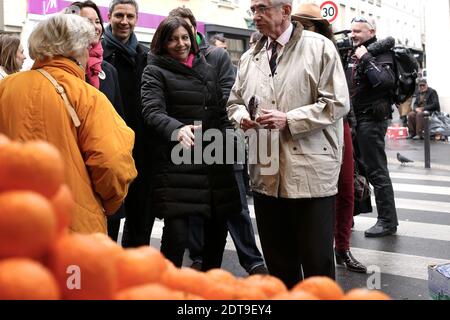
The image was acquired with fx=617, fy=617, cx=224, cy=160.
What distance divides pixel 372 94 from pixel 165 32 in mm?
2501

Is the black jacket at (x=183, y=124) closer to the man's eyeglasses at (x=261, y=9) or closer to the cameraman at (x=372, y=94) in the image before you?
the man's eyeglasses at (x=261, y=9)

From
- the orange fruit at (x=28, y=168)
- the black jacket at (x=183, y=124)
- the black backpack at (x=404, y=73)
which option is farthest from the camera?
the black backpack at (x=404, y=73)

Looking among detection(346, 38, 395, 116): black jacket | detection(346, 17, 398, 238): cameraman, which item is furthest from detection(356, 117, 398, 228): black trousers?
detection(346, 38, 395, 116): black jacket

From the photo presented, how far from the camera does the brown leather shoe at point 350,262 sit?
15.6 feet

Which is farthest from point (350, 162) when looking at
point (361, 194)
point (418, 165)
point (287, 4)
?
point (418, 165)

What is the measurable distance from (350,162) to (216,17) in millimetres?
20168

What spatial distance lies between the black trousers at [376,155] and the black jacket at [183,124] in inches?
89.2

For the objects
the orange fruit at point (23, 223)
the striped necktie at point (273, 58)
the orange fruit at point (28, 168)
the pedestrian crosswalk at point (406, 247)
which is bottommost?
the pedestrian crosswalk at point (406, 247)

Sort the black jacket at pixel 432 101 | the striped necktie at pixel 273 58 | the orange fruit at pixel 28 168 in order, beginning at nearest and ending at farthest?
the orange fruit at pixel 28 168 → the striped necktie at pixel 273 58 → the black jacket at pixel 432 101

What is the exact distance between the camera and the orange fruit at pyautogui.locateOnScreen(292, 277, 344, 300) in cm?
140

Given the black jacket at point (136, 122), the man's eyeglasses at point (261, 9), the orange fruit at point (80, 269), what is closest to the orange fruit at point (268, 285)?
the orange fruit at point (80, 269)
